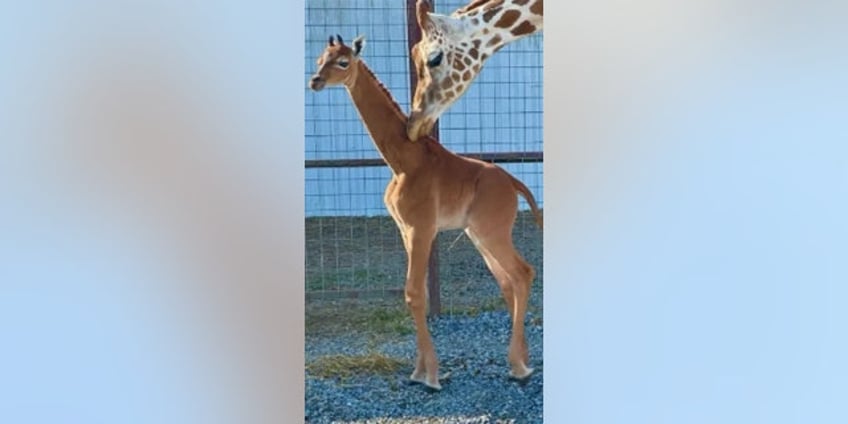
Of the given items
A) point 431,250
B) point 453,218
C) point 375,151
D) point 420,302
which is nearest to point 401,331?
point 420,302

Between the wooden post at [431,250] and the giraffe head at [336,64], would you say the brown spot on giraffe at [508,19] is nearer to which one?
the wooden post at [431,250]

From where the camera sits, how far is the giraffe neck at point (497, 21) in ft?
7.12

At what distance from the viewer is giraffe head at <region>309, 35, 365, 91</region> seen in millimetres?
2111

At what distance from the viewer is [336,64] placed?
212 cm

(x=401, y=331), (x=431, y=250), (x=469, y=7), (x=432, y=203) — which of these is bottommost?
(x=401, y=331)

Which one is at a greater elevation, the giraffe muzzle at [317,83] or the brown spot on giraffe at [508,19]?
the brown spot on giraffe at [508,19]

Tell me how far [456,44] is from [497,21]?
0.12 meters

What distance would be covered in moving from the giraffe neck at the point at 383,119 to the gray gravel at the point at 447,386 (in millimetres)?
436
